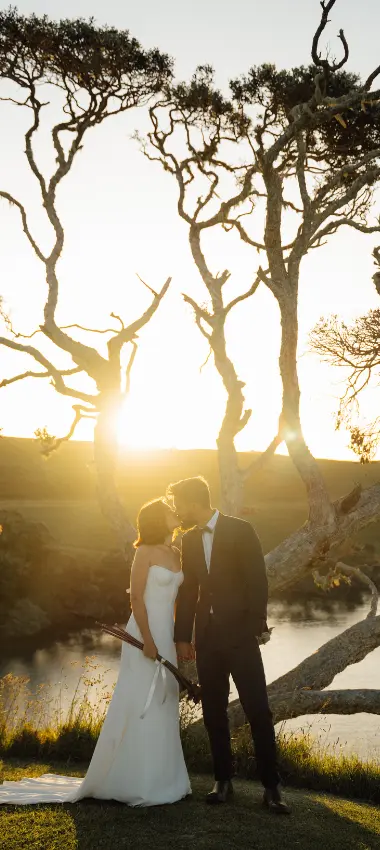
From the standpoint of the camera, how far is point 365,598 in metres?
38.2

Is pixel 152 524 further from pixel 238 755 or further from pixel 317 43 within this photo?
pixel 317 43

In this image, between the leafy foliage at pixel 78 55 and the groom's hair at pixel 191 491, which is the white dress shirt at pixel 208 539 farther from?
the leafy foliage at pixel 78 55

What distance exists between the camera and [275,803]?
484 centimetres

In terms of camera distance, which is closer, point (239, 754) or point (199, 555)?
point (199, 555)

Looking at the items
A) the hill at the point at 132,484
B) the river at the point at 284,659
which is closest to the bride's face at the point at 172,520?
the river at the point at 284,659

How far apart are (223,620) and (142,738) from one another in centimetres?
85

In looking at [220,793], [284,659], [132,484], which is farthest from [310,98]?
[132,484]

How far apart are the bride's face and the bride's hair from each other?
40mm

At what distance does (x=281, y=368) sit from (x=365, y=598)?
30.3 meters

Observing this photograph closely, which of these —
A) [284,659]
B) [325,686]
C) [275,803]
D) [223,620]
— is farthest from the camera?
[284,659]

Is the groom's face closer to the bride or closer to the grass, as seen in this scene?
the bride

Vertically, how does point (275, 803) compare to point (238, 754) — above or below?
above

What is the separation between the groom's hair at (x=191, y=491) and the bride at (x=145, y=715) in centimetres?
18

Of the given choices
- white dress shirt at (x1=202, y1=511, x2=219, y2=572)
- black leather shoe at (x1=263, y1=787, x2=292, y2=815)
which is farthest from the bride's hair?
black leather shoe at (x1=263, y1=787, x2=292, y2=815)
